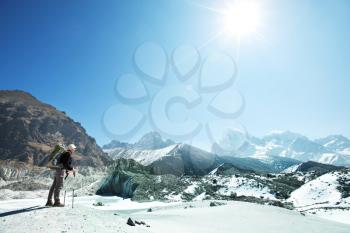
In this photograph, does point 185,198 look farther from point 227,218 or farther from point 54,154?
point 54,154

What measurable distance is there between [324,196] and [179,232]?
37.7m

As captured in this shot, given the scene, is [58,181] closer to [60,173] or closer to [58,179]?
[58,179]

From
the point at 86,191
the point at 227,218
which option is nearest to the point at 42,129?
the point at 86,191

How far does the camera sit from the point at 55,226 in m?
11.6

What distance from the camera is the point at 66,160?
48.5 ft

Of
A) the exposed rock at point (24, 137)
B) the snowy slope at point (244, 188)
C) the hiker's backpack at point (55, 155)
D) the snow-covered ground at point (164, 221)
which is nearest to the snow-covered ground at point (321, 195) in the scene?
the snowy slope at point (244, 188)

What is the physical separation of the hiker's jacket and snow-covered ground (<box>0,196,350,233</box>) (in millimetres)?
1704

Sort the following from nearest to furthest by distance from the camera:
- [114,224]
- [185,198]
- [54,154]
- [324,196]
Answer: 1. [114,224]
2. [54,154]
3. [324,196]
4. [185,198]

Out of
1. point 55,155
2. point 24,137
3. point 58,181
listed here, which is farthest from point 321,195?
point 24,137

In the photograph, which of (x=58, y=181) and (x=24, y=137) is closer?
(x=58, y=181)

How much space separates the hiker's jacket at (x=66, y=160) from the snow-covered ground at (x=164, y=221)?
1704 millimetres

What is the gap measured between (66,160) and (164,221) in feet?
22.1

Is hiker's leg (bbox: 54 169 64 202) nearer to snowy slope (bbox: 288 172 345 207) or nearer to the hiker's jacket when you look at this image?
the hiker's jacket

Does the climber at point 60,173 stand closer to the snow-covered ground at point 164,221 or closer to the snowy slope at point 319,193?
the snow-covered ground at point 164,221
